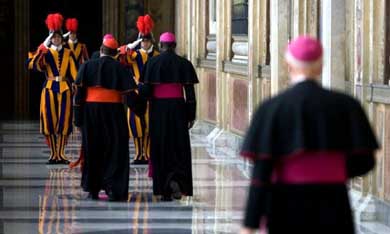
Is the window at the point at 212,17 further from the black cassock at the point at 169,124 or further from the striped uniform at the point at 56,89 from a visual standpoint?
the black cassock at the point at 169,124

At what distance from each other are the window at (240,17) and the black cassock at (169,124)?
5.11m

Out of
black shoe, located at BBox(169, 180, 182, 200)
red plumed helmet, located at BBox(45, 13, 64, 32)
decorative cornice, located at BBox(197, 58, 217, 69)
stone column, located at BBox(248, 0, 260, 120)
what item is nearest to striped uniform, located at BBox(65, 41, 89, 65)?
red plumed helmet, located at BBox(45, 13, 64, 32)

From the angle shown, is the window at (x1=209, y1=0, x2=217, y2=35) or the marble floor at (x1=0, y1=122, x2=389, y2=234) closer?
the marble floor at (x1=0, y1=122, x2=389, y2=234)

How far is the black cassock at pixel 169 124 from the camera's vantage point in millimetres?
13430

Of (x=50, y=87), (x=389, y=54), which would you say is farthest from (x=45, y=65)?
(x=389, y=54)

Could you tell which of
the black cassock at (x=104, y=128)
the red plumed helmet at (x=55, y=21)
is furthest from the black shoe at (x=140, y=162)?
the black cassock at (x=104, y=128)

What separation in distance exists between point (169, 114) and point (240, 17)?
5834 millimetres

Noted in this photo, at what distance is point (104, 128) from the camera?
1362 centimetres

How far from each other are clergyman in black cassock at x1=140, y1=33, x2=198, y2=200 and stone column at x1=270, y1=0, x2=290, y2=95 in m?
1.47

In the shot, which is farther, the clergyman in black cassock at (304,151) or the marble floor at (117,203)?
the marble floor at (117,203)

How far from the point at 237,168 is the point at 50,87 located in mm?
2548

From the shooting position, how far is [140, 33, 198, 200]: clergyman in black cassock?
13422mm

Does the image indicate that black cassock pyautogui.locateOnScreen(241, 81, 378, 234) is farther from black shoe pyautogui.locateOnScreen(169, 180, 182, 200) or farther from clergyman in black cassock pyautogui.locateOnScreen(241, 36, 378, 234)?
black shoe pyautogui.locateOnScreen(169, 180, 182, 200)

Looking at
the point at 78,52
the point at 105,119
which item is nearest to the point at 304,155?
the point at 105,119
